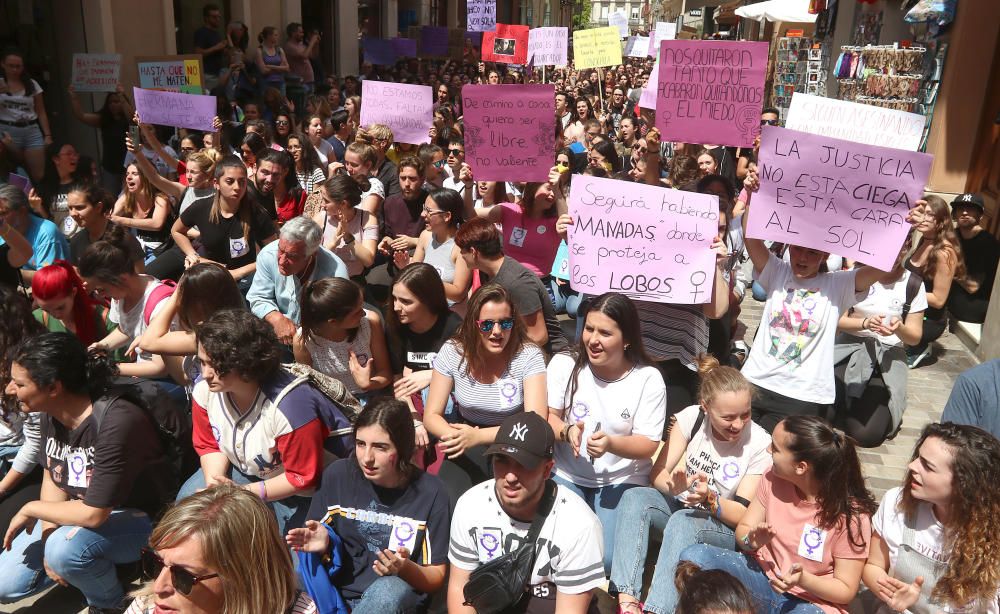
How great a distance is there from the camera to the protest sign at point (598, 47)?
470 inches

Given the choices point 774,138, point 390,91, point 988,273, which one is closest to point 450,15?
point 390,91

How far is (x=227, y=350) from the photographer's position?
3.26 m

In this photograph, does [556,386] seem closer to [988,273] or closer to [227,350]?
[227,350]

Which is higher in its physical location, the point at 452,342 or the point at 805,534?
the point at 452,342

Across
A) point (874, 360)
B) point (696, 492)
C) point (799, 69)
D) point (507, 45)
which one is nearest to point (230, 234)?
point (696, 492)

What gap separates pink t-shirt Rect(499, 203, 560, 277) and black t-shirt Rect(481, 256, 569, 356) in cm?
129

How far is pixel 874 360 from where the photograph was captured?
5.21 meters

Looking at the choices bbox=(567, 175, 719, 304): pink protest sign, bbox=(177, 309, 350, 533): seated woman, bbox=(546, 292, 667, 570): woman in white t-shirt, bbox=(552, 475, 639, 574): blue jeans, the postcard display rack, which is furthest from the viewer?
the postcard display rack

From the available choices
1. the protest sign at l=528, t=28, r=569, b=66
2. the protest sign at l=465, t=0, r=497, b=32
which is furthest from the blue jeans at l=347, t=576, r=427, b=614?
the protest sign at l=465, t=0, r=497, b=32

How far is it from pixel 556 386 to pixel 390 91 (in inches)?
209

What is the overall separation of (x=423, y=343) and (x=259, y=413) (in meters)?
1.17

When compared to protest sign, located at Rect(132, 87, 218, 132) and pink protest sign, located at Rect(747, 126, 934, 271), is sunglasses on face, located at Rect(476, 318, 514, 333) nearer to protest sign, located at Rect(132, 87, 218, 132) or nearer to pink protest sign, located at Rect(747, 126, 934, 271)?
pink protest sign, located at Rect(747, 126, 934, 271)

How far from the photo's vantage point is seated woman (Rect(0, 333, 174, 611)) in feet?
11.0

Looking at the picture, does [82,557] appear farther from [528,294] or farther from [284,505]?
[528,294]
